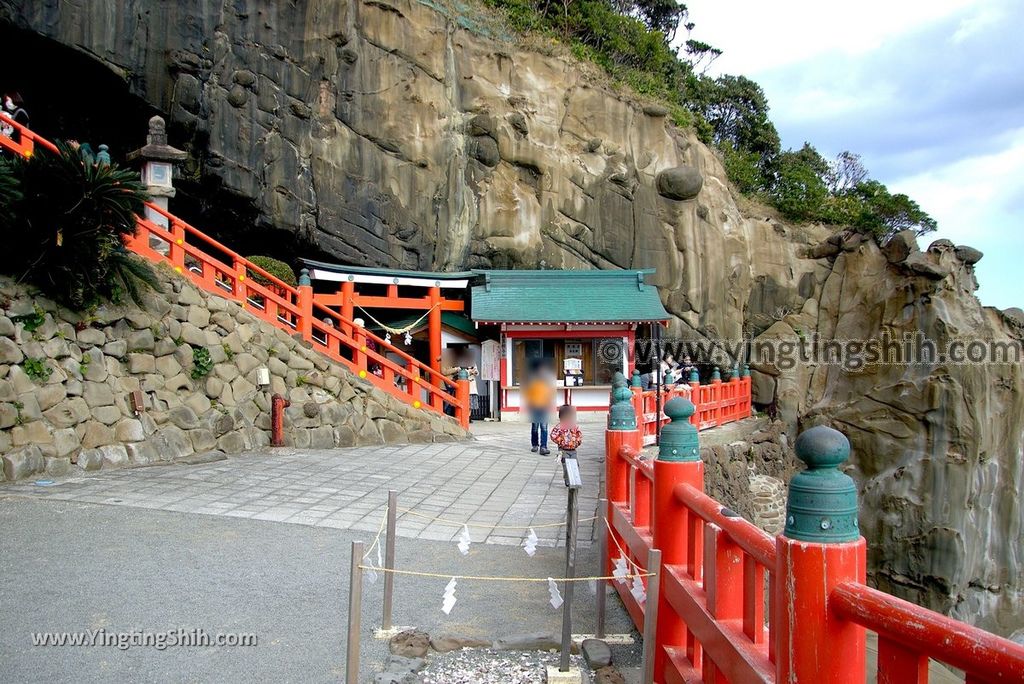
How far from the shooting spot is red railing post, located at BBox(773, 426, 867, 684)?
2.20 metres

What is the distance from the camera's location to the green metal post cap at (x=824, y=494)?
2.19 meters

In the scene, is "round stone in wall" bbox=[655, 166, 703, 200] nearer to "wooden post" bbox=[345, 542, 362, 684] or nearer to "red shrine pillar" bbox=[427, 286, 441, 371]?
"red shrine pillar" bbox=[427, 286, 441, 371]

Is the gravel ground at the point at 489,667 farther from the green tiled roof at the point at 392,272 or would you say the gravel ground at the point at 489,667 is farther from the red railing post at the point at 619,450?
the green tiled roof at the point at 392,272

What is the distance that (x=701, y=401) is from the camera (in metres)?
15.0

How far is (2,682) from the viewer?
378 centimetres

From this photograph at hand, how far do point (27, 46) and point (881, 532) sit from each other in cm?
2272

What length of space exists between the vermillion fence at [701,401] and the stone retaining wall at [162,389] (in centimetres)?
376


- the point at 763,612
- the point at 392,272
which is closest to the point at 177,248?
the point at 392,272

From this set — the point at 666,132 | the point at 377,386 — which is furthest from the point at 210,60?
the point at 666,132

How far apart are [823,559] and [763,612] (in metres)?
0.89

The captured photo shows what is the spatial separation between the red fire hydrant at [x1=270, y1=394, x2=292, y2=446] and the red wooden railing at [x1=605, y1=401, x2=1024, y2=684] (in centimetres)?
777

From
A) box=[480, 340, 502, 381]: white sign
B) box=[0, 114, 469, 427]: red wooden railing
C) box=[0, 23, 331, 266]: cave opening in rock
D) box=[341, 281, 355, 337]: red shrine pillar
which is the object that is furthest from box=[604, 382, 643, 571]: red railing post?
box=[0, 23, 331, 266]: cave opening in rock

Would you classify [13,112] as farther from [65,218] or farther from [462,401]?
[462,401]

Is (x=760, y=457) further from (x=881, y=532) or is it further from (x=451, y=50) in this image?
(x=451, y=50)
